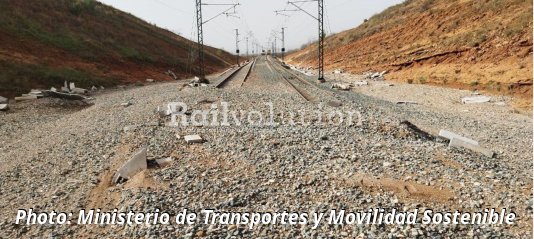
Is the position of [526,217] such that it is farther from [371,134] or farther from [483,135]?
[483,135]

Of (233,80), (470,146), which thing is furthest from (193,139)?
(233,80)

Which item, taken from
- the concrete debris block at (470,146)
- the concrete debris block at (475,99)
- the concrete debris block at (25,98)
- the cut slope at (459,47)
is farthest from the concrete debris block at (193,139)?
the cut slope at (459,47)

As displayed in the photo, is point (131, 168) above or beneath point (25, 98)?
beneath

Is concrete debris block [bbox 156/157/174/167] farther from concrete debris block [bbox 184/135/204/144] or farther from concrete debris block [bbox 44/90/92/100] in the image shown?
concrete debris block [bbox 44/90/92/100]

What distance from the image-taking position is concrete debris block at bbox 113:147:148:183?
9.09 metres

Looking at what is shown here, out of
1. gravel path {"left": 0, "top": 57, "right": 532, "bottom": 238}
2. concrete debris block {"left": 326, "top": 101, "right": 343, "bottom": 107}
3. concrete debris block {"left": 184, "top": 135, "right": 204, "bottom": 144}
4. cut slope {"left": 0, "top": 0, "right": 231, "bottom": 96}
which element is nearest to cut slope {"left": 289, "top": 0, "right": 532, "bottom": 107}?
gravel path {"left": 0, "top": 57, "right": 532, "bottom": 238}

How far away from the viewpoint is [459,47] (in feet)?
104

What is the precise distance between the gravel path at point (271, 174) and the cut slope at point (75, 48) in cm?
1344

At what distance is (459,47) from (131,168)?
3080 centimetres

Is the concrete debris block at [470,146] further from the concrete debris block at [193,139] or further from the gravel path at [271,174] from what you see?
the concrete debris block at [193,139]

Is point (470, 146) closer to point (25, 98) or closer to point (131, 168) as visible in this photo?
point (131, 168)

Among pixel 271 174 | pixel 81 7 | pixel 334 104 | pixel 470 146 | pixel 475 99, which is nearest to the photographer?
pixel 271 174

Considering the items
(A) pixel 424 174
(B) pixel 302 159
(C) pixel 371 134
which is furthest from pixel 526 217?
(C) pixel 371 134

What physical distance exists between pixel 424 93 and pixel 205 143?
1926cm
